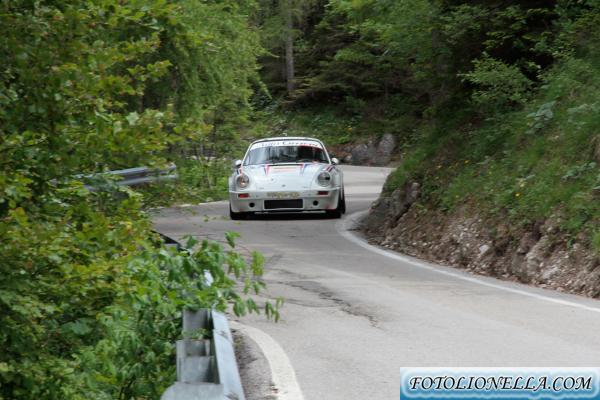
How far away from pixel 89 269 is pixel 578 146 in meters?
9.07

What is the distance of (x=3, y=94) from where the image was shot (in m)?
5.05

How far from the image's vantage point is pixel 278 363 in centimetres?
671

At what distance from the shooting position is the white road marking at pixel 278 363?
19.4 ft

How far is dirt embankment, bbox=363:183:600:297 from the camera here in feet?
34.6

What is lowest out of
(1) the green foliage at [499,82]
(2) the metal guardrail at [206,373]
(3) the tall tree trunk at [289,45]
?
(2) the metal guardrail at [206,373]

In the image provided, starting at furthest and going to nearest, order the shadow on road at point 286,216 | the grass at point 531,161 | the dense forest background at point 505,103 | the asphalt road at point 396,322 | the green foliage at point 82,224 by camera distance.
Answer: the shadow on road at point 286,216 → the dense forest background at point 505,103 → the grass at point 531,161 → the asphalt road at point 396,322 → the green foliage at point 82,224

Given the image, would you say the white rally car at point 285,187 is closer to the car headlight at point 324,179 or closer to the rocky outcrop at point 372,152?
the car headlight at point 324,179

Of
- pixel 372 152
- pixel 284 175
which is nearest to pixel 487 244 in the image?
pixel 284 175

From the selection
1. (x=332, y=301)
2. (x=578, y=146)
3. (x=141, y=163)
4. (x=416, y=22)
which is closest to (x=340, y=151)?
(x=416, y=22)

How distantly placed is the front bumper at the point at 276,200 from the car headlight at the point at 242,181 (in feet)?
0.43

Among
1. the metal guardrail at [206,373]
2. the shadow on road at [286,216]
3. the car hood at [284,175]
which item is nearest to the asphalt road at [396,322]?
the metal guardrail at [206,373]

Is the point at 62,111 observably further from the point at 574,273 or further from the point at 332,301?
the point at 574,273

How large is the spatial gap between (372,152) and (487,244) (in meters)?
33.2

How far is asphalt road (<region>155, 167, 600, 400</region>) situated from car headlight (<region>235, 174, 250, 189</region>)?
4.76 meters
